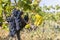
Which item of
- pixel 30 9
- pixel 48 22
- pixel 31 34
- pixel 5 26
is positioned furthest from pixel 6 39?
pixel 30 9

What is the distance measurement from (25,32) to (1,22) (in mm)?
2913

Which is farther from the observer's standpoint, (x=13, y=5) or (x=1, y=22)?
(x=1, y=22)

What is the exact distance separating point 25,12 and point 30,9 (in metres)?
0.08

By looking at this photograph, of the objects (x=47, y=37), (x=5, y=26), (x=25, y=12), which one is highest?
(x=25, y=12)

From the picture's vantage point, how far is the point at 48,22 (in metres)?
5.90

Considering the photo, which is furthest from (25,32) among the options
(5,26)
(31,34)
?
(5,26)

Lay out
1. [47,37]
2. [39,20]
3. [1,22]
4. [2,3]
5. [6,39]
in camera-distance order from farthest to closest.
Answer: [47,37], [6,39], [1,22], [2,3], [39,20]

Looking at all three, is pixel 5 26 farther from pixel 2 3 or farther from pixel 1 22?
pixel 2 3

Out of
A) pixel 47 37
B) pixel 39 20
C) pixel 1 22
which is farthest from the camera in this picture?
pixel 47 37

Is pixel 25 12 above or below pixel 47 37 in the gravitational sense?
above

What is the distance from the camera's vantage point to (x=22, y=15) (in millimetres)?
2689

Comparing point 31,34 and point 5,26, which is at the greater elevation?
point 5,26

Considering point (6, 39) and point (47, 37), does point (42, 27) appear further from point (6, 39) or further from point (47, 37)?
point (6, 39)

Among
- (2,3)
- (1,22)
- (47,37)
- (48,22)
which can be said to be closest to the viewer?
(2,3)
